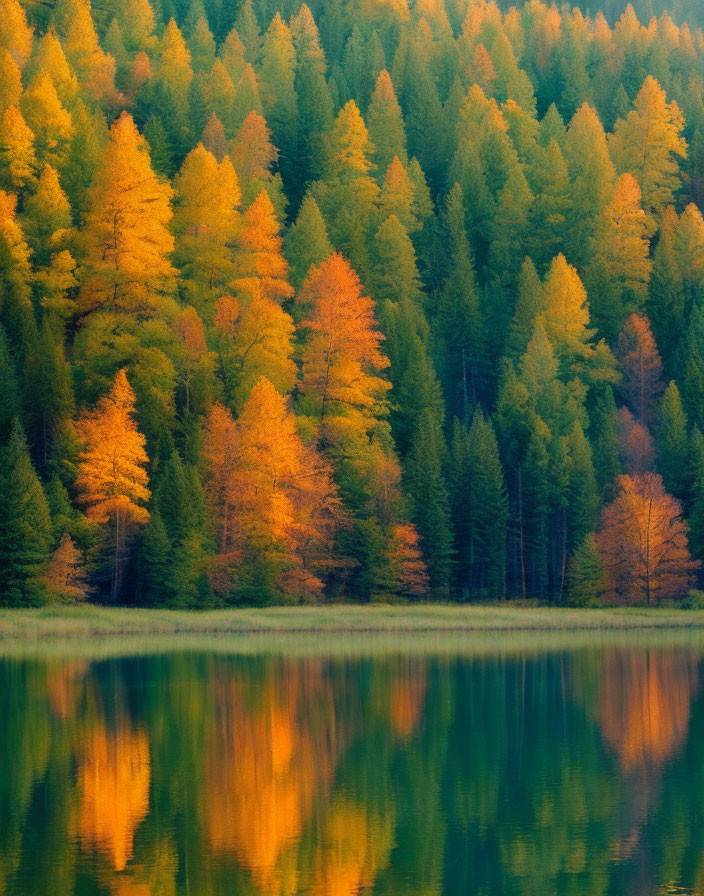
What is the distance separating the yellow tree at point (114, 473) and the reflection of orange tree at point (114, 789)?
33774 mm

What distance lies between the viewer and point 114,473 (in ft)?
232

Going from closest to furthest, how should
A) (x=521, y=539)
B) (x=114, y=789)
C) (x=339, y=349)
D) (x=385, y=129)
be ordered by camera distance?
(x=114, y=789)
(x=339, y=349)
(x=521, y=539)
(x=385, y=129)

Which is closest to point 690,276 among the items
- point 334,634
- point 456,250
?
point 456,250

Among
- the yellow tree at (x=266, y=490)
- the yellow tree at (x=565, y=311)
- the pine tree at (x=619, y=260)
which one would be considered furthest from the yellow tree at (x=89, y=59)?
the yellow tree at (x=266, y=490)

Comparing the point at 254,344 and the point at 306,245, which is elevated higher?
the point at 306,245

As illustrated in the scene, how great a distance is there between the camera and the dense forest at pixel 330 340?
72625 millimetres

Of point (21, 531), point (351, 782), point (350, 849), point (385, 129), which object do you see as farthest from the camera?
point (385, 129)

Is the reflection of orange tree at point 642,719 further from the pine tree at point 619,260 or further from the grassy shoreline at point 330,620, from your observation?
the pine tree at point 619,260

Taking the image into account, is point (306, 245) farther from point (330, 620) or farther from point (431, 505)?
point (330, 620)

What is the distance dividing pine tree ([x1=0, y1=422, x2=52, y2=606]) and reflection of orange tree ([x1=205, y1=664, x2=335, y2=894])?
21.9m

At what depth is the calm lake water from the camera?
22.4 m

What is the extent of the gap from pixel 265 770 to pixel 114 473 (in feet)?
135

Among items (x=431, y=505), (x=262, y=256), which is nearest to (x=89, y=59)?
(x=262, y=256)

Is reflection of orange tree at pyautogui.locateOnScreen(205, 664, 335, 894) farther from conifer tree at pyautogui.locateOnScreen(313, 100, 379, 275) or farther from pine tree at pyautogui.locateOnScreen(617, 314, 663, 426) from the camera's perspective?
conifer tree at pyautogui.locateOnScreen(313, 100, 379, 275)
